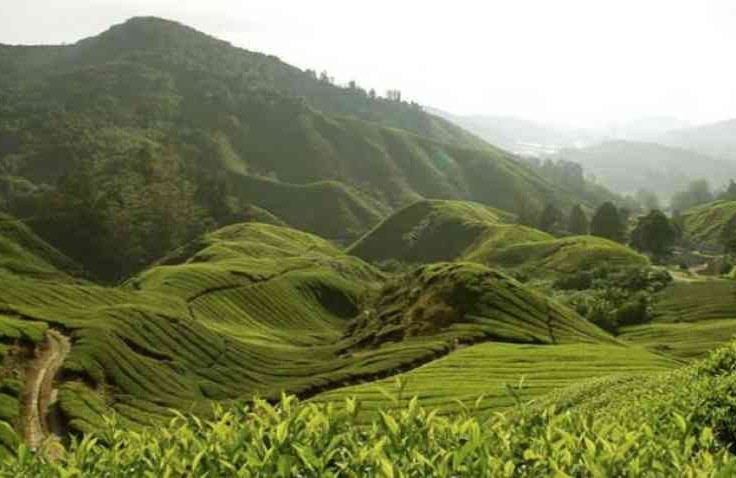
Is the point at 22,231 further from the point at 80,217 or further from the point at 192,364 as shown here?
the point at 192,364

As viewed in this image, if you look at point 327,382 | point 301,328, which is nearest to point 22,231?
point 301,328

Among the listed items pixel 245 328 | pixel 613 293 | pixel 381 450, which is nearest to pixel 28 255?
pixel 245 328

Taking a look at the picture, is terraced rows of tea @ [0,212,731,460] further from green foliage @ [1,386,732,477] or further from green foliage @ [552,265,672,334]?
green foliage @ [1,386,732,477]

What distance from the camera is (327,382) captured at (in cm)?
6919

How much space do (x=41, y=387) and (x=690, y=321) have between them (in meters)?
94.0

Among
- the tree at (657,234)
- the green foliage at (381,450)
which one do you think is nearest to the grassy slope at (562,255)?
the tree at (657,234)

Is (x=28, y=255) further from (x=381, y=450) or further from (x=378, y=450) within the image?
(x=378, y=450)

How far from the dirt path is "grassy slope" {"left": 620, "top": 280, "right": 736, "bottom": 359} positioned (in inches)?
2629

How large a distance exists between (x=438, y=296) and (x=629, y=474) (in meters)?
85.2

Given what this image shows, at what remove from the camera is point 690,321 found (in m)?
114

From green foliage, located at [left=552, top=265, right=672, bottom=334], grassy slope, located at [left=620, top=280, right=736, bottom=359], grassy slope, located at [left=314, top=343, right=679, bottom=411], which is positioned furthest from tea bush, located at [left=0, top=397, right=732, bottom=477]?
green foliage, located at [left=552, top=265, right=672, bottom=334]

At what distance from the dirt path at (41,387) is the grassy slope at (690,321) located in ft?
219

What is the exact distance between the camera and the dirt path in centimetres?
5066

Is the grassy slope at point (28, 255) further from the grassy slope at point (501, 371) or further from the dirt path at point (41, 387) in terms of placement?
the grassy slope at point (501, 371)
